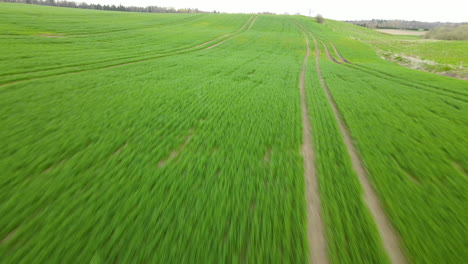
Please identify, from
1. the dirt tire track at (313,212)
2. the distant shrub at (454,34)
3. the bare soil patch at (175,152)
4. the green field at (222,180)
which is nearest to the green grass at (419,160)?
the green field at (222,180)

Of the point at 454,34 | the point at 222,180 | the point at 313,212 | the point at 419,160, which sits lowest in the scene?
the point at 313,212

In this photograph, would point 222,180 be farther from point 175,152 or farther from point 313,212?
point 313,212

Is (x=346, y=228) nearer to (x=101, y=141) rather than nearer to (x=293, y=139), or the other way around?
(x=293, y=139)

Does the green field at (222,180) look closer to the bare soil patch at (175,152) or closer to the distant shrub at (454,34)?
the bare soil patch at (175,152)

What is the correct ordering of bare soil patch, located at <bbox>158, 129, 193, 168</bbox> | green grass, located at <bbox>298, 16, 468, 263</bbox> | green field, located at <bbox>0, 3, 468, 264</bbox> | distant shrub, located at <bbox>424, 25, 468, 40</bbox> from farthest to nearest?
1. distant shrub, located at <bbox>424, 25, 468, 40</bbox>
2. bare soil patch, located at <bbox>158, 129, 193, 168</bbox>
3. green grass, located at <bbox>298, 16, 468, 263</bbox>
4. green field, located at <bbox>0, 3, 468, 264</bbox>

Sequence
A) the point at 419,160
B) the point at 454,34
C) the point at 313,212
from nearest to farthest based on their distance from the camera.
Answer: the point at 313,212, the point at 419,160, the point at 454,34

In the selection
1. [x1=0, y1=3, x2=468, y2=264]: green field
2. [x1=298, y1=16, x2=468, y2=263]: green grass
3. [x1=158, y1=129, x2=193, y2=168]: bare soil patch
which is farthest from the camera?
[x1=158, y1=129, x2=193, y2=168]: bare soil patch

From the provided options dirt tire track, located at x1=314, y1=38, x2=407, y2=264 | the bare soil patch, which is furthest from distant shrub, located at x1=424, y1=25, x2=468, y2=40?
the bare soil patch

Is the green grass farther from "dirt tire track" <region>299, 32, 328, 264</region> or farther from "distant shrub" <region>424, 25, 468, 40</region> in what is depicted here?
"distant shrub" <region>424, 25, 468, 40</region>

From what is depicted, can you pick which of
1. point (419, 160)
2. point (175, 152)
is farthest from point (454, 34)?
point (175, 152)

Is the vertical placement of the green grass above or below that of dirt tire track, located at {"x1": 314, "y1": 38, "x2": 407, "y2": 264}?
above

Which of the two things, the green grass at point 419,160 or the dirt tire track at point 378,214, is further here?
the green grass at point 419,160
